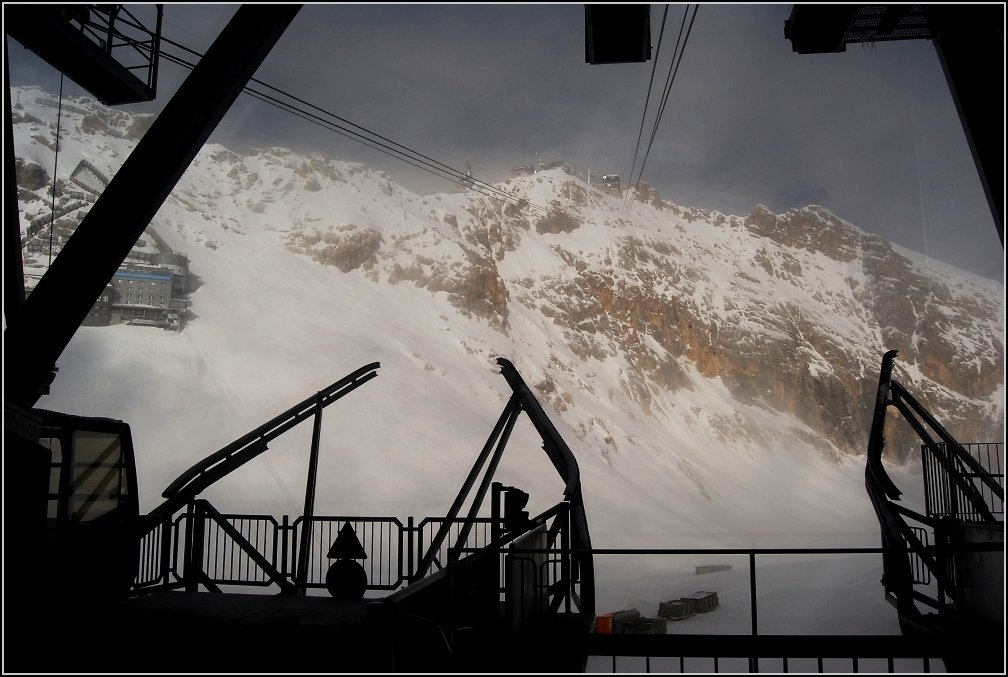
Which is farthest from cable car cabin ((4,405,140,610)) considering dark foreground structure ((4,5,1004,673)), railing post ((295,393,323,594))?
railing post ((295,393,323,594))

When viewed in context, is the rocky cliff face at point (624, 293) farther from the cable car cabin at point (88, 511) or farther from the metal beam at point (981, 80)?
the metal beam at point (981, 80)

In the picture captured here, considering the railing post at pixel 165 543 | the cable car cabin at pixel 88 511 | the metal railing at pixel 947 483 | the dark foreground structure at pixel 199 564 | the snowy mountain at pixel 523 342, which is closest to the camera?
the dark foreground structure at pixel 199 564

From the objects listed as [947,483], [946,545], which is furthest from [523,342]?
[946,545]

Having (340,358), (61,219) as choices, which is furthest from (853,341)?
(61,219)

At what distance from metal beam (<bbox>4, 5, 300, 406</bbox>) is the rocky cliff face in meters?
49.0

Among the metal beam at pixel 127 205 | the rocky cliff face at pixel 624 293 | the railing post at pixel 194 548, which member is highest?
the rocky cliff face at pixel 624 293

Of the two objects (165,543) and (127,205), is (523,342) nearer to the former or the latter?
(165,543)

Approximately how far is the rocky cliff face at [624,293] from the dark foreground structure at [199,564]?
1789 inches

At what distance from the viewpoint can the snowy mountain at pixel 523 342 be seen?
39844mm

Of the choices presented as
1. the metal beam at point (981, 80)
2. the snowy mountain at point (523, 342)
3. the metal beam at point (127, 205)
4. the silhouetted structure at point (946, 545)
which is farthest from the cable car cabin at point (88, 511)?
the snowy mountain at point (523, 342)

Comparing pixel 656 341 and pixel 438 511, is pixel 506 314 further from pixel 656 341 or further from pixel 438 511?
pixel 438 511

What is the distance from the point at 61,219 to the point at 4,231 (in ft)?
161

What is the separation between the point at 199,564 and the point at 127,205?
214 inches

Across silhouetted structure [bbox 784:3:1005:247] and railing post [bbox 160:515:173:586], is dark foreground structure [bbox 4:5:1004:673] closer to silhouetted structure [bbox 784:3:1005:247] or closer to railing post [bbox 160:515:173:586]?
railing post [bbox 160:515:173:586]
